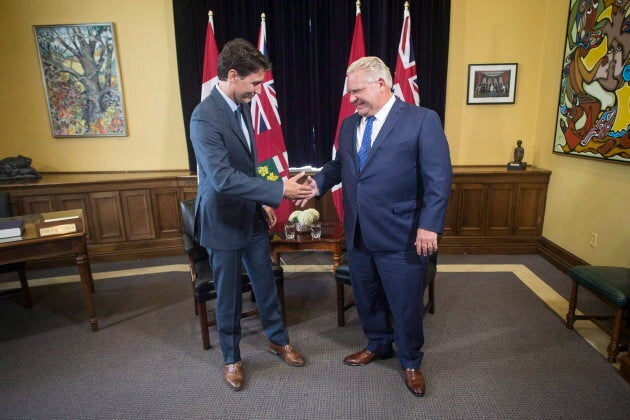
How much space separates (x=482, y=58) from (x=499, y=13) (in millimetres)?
449

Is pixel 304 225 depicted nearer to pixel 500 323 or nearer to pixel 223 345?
pixel 223 345

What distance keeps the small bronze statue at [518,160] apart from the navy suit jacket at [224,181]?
9.91 feet

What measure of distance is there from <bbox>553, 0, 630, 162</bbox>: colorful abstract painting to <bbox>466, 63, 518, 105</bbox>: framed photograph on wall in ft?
1.83

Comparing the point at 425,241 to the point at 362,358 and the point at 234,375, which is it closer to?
the point at 362,358

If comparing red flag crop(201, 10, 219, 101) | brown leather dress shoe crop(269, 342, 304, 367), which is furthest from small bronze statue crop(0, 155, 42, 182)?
brown leather dress shoe crop(269, 342, 304, 367)

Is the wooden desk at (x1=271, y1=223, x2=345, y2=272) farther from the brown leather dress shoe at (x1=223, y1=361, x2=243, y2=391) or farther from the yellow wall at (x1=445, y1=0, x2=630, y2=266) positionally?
the yellow wall at (x1=445, y1=0, x2=630, y2=266)

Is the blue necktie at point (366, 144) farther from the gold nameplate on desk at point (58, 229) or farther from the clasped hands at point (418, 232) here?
the gold nameplate on desk at point (58, 229)

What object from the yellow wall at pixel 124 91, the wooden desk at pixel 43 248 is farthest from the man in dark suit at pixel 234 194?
the yellow wall at pixel 124 91

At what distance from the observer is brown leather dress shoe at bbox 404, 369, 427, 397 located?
1908 mm

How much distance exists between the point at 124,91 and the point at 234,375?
3.40 meters

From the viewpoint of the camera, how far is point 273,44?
3898mm

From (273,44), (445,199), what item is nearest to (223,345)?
(445,199)

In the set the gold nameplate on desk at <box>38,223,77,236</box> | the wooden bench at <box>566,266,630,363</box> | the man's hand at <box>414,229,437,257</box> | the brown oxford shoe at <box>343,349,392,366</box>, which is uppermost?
the man's hand at <box>414,229,437,257</box>

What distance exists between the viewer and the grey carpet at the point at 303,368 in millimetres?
1866
